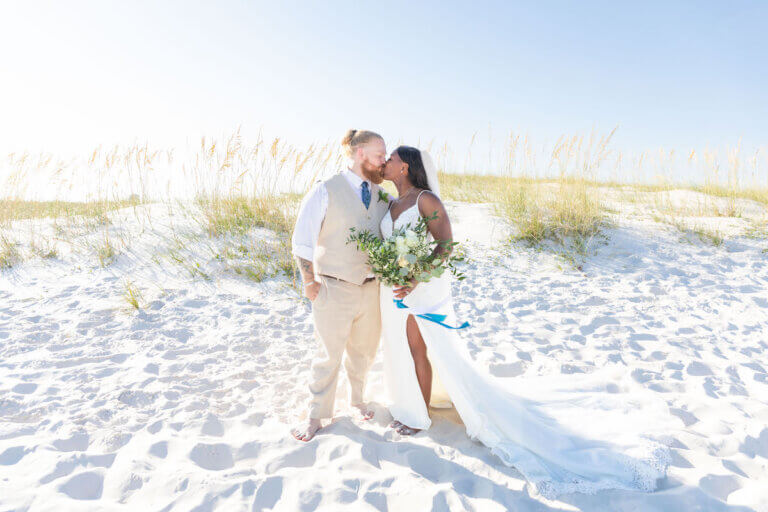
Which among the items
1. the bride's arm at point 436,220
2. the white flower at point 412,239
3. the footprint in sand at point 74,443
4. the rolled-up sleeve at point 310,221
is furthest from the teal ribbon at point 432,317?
the footprint in sand at point 74,443

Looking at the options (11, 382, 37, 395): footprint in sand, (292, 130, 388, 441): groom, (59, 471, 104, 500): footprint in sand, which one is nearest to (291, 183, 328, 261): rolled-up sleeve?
(292, 130, 388, 441): groom

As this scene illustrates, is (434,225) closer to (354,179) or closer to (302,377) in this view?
(354,179)

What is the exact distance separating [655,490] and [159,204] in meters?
8.94

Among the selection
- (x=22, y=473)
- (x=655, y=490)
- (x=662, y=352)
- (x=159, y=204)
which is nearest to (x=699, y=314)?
(x=662, y=352)

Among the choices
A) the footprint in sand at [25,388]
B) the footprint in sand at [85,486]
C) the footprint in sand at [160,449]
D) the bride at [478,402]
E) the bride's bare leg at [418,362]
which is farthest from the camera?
the footprint in sand at [25,388]

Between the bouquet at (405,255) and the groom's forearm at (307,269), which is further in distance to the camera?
the groom's forearm at (307,269)

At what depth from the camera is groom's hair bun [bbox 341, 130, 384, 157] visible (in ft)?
8.64

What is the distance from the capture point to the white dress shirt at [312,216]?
264cm

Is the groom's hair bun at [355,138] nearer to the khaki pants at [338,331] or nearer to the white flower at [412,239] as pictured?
the white flower at [412,239]

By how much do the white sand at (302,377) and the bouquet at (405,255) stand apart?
3.45ft

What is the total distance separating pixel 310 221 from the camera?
8.73 feet

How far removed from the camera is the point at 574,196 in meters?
7.22

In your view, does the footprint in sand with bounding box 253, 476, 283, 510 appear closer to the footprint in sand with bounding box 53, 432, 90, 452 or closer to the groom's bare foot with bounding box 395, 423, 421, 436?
the groom's bare foot with bounding box 395, 423, 421, 436

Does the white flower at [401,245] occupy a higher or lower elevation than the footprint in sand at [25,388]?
higher
